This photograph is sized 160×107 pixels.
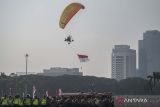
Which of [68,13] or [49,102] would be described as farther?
[68,13]

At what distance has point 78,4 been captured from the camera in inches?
2361

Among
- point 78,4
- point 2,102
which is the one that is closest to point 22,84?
point 78,4

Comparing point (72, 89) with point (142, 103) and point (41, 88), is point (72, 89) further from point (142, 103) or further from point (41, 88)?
point (142, 103)

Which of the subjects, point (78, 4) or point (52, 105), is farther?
point (78, 4)

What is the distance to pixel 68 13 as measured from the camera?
204ft

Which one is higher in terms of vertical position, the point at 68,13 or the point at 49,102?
the point at 68,13

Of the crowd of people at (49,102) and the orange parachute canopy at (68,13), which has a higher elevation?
the orange parachute canopy at (68,13)

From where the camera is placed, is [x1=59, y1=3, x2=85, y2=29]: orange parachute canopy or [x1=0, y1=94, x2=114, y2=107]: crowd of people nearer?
[x1=0, y1=94, x2=114, y2=107]: crowd of people

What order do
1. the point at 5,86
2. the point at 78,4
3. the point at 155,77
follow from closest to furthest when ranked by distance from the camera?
the point at 155,77
the point at 78,4
the point at 5,86

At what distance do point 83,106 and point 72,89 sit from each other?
137858 millimetres

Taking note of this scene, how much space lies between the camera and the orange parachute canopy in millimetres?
61287

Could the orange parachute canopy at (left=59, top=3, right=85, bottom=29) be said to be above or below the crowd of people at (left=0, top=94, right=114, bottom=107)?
above

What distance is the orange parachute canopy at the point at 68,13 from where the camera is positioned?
6129 centimetres

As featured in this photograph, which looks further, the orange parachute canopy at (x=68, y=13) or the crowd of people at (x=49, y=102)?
the orange parachute canopy at (x=68, y=13)
